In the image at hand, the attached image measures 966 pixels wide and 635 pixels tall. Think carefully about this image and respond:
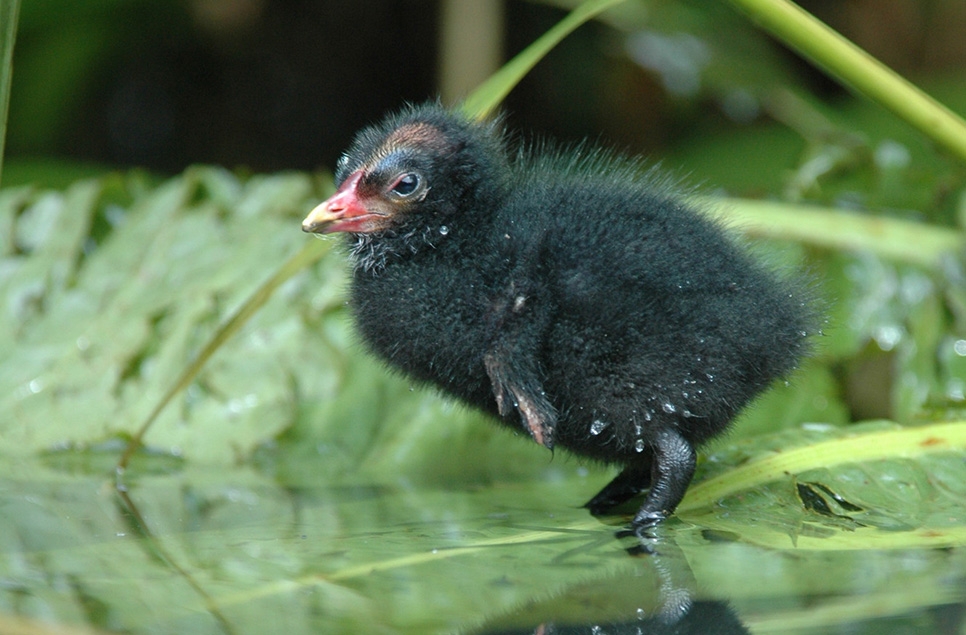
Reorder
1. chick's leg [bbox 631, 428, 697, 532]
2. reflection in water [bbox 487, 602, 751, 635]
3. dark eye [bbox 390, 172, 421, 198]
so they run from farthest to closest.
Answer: dark eye [bbox 390, 172, 421, 198] < chick's leg [bbox 631, 428, 697, 532] < reflection in water [bbox 487, 602, 751, 635]

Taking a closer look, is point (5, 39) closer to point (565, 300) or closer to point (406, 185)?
point (406, 185)

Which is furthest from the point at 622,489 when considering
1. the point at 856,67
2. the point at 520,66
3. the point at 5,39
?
the point at 5,39

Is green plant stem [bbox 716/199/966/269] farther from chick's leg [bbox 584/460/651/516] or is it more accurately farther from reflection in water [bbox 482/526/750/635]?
reflection in water [bbox 482/526/750/635]

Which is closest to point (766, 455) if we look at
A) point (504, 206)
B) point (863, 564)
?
point (863, 564)

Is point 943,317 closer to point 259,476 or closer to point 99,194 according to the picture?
point 259,476

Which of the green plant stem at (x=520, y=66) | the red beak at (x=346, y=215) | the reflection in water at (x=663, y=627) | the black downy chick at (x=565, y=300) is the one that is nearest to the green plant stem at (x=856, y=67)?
the green plant stem at (x=520, y=66)

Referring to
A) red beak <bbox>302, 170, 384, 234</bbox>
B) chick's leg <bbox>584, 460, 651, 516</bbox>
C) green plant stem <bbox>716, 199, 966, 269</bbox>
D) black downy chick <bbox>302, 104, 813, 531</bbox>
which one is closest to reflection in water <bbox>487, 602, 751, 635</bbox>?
black downy chick <bbox>302, 104, 813, 531</bbox>
